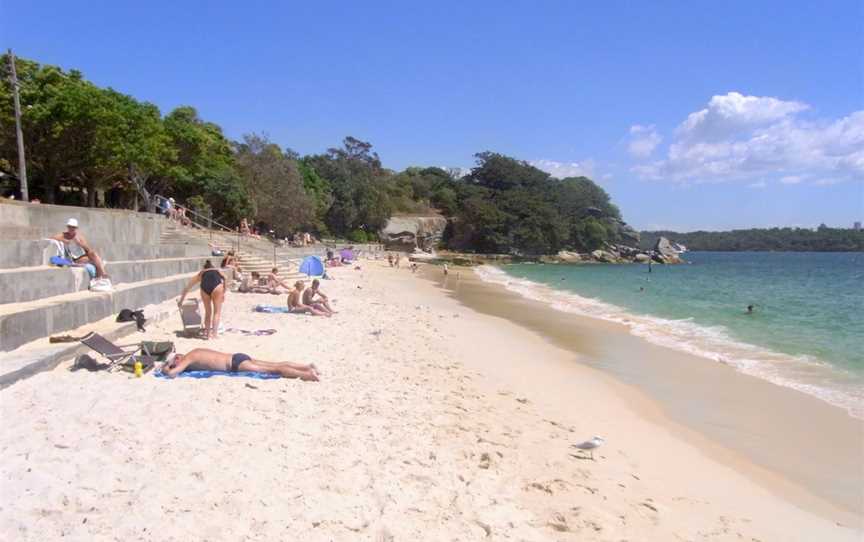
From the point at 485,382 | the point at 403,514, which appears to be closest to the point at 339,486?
the point at 403,514

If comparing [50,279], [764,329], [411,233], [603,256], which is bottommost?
[603,256]

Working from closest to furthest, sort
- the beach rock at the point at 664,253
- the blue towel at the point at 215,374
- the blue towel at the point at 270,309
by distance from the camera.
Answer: the blue towel at the point at 215,374 < the blue towel at the point at 270,309 < the beach rock at the point at 664,253

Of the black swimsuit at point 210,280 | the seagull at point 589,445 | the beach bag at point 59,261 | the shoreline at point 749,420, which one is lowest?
the shoreline at point 749,420

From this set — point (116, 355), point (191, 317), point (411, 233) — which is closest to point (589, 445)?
point (116, 355)

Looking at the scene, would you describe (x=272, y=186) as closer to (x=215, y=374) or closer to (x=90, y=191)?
(x=90, y=191)

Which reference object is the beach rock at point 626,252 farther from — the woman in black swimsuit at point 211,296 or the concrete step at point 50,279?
the woman in black swimsuit at point 211,296

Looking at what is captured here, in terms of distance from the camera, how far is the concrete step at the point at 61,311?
613cm

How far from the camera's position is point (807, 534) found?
4.25 m

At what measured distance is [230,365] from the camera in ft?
20.8

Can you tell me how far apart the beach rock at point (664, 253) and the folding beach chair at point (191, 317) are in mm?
88203

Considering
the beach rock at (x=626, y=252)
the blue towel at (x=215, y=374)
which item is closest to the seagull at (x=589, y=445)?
the blue towel at (x=215, y=374)

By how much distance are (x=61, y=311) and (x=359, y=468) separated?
517 centimetres

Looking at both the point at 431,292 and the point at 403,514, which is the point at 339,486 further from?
the point at 431,292

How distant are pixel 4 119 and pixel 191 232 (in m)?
7.27
